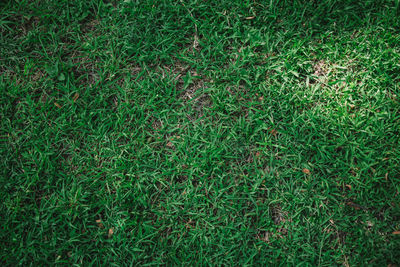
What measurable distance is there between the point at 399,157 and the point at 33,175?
303 cm

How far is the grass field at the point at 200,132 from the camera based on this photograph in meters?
2.41

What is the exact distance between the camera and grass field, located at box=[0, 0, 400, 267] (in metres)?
2.41

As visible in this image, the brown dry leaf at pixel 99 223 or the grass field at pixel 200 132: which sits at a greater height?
the grass field at pixel 200 132

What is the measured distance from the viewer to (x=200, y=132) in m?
2.58

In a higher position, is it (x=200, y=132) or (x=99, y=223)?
(x=200, y=132)

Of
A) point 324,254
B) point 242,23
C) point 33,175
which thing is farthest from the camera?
point 242,23

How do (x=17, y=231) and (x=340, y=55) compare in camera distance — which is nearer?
(x=17, y=231)

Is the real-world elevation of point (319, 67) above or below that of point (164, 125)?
above

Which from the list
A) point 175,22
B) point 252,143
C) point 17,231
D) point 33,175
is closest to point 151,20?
point 175,22

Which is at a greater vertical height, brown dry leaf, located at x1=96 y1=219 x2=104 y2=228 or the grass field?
the grass field

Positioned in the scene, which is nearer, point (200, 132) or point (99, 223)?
point (99, 223)

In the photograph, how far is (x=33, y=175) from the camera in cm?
256

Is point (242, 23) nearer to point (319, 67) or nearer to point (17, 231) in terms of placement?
point (319, 67)

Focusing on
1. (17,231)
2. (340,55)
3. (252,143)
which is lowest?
(17,231)
